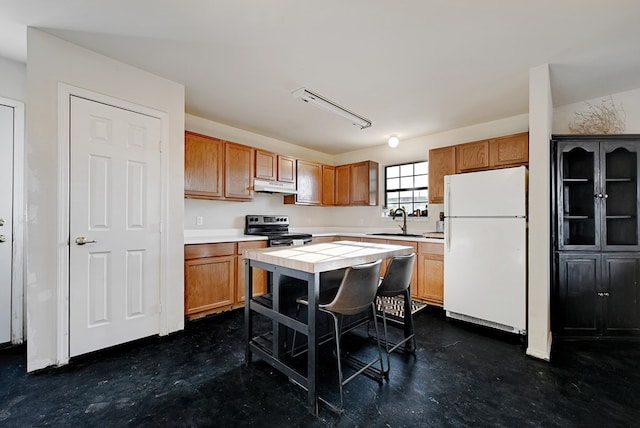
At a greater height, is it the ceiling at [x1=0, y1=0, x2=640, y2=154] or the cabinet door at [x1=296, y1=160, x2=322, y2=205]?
the ceiling at [x1=0, y1=0, x2=640, y2=154]

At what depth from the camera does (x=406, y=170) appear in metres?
4.86

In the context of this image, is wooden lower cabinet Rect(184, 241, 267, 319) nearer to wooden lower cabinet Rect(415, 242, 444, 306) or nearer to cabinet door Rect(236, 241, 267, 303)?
cabinet door Rect(236, 241, 267, 303)

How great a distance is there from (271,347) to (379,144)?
154 inches

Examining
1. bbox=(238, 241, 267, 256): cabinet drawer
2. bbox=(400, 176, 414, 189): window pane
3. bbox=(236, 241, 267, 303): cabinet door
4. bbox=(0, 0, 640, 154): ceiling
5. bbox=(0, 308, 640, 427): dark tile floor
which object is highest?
bbox=(0, 0, 640, 154): ceiling

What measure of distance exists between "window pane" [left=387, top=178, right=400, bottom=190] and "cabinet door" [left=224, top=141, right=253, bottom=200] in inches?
98.6

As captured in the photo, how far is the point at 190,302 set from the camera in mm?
3078

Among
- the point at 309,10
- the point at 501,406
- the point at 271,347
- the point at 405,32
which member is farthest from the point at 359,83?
the point at 501,406

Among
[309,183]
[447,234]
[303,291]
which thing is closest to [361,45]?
[303,291]

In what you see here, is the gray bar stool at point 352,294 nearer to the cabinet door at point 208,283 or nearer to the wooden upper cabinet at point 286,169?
the cabinet door at point 208,283

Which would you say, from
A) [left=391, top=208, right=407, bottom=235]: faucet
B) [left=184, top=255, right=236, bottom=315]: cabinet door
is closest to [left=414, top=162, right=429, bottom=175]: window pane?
[left=391, top=208, right=407, bottom=235]: faucet

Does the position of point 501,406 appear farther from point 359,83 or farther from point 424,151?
point 424,151

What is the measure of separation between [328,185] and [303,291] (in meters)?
3.22

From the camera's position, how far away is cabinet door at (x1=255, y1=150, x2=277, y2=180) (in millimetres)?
4082

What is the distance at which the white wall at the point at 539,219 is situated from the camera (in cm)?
237
